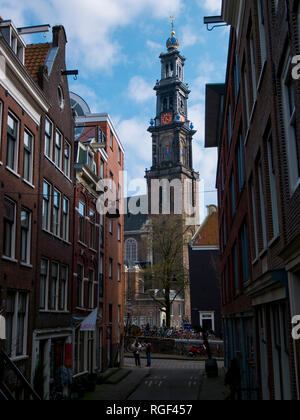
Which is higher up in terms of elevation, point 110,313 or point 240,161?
point 240,161

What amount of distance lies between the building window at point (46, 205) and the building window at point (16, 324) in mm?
3531

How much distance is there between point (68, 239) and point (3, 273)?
7811 mm

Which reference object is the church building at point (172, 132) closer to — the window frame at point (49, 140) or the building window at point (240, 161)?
the window frame at point (49, 140)

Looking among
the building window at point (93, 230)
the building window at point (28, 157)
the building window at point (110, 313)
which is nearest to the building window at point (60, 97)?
the building window at point (28, 157)

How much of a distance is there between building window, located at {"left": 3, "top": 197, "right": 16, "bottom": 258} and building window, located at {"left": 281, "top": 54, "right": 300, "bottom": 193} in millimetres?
9757

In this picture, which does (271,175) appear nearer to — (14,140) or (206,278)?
(14,140)

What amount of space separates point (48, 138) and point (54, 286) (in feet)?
20.3

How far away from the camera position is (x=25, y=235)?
16.8m

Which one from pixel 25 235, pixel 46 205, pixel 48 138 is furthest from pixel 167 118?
pixel 25 235

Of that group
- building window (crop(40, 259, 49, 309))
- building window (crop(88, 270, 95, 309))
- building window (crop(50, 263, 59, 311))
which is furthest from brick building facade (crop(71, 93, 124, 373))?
building window (crop(40, 259, 49, 309))

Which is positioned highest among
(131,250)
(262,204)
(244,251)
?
(131,250)

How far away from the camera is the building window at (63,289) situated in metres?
20.8

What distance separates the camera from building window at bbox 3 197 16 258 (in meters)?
14.9

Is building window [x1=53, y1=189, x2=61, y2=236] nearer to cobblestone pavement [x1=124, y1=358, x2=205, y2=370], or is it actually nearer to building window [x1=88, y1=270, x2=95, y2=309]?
building window [x1=88, y1=270, x2=95, y2=309]
